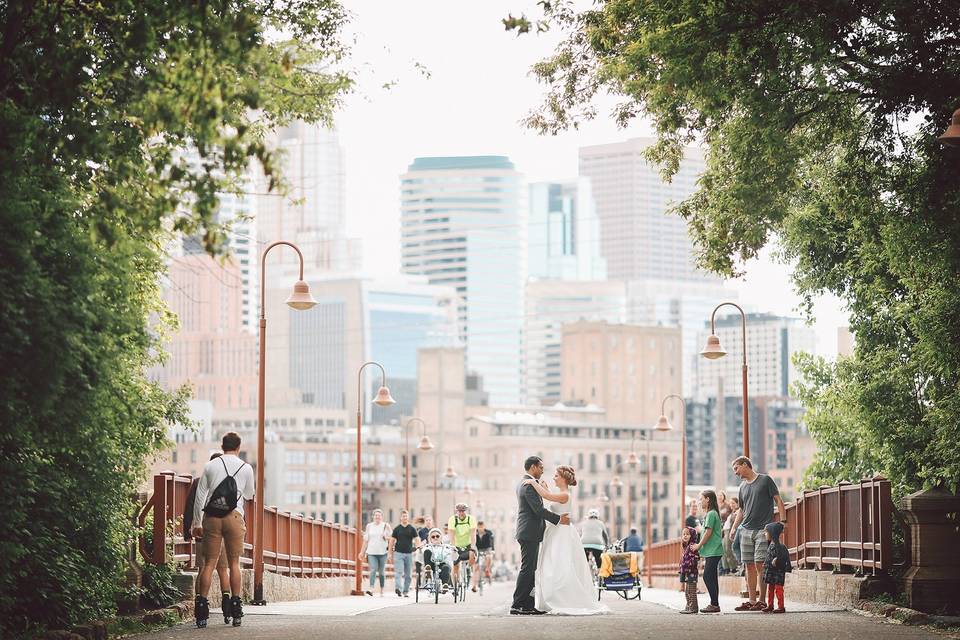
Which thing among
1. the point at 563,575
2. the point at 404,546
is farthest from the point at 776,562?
the point at 404,546

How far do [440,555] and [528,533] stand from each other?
932 centimetres

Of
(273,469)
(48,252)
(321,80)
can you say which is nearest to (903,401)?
(321,80)

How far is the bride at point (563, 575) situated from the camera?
20.3 m

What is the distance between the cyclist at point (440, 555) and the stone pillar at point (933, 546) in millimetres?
11238

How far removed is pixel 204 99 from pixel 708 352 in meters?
27.7

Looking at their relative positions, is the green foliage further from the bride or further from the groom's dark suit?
the bride

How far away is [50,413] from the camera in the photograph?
44.7ft

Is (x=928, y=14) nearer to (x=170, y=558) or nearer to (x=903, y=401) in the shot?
(x=903, y=401)

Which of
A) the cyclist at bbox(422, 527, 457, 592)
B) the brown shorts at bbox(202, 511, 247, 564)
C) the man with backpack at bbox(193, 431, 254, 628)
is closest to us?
the man with backpack at bbox(193, 431, 254, 628)

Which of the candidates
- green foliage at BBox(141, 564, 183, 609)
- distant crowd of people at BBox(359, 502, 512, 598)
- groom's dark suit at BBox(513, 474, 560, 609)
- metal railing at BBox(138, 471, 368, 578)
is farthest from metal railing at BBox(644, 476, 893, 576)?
green foliage at BBox(141, 564, 183, 609)

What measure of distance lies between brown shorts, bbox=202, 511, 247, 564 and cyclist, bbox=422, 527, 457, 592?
11680 millimetres

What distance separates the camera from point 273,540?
1166 inches

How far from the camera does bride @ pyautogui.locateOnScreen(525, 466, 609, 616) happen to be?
2028 centimetres

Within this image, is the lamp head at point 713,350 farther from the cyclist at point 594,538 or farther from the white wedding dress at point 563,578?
the white wedding dress at point 563,578
